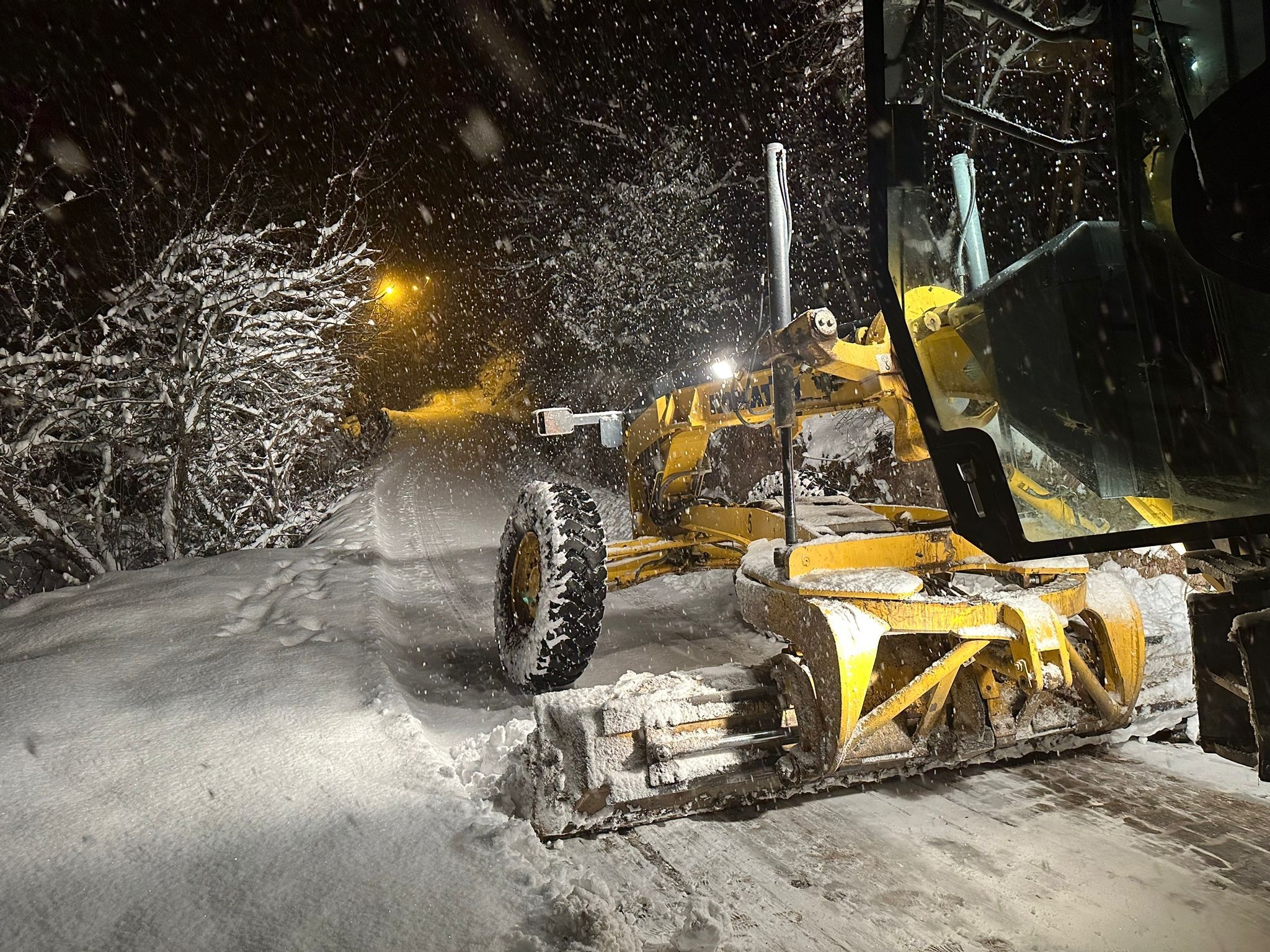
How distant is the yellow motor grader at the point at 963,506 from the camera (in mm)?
1690

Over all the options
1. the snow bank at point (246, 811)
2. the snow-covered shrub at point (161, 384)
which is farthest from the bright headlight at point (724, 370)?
the snow-covered shrub at point (161, 384)

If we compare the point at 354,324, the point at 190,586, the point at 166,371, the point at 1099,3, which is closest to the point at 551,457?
the point at 354,324

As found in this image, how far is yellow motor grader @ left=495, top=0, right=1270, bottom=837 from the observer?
1.69m

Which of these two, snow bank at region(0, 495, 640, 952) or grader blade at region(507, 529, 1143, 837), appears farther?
grader blade at region(507, 529, 1143, 837)

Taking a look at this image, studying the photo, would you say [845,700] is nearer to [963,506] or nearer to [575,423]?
[963,506]

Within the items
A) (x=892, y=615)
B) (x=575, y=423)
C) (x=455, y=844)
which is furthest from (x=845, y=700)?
(x=575, y=423)

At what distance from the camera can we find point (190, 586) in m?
6.24

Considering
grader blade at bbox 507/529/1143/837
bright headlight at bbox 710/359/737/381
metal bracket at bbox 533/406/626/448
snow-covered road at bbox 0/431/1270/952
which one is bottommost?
snow-covered road at bbox 0/431/1270/952

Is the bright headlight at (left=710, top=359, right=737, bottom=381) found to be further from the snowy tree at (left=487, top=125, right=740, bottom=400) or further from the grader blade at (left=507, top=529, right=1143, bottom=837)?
the snowy tree at (left=487, top=125, right=740, bottom=400)

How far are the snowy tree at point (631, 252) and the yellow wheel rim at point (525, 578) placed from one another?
8362 mm

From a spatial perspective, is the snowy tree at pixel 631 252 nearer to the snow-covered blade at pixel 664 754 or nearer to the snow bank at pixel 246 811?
the snow bank at pixel 246 811

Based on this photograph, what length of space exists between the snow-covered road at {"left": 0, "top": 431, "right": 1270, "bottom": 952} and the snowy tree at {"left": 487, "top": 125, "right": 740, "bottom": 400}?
9.51m

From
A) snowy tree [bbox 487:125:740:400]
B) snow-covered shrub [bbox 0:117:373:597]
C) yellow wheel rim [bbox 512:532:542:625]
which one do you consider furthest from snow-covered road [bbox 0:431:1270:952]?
snowy tree [bbox 487:125:740:400]

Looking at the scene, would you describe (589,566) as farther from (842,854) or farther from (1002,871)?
(1002,871)
